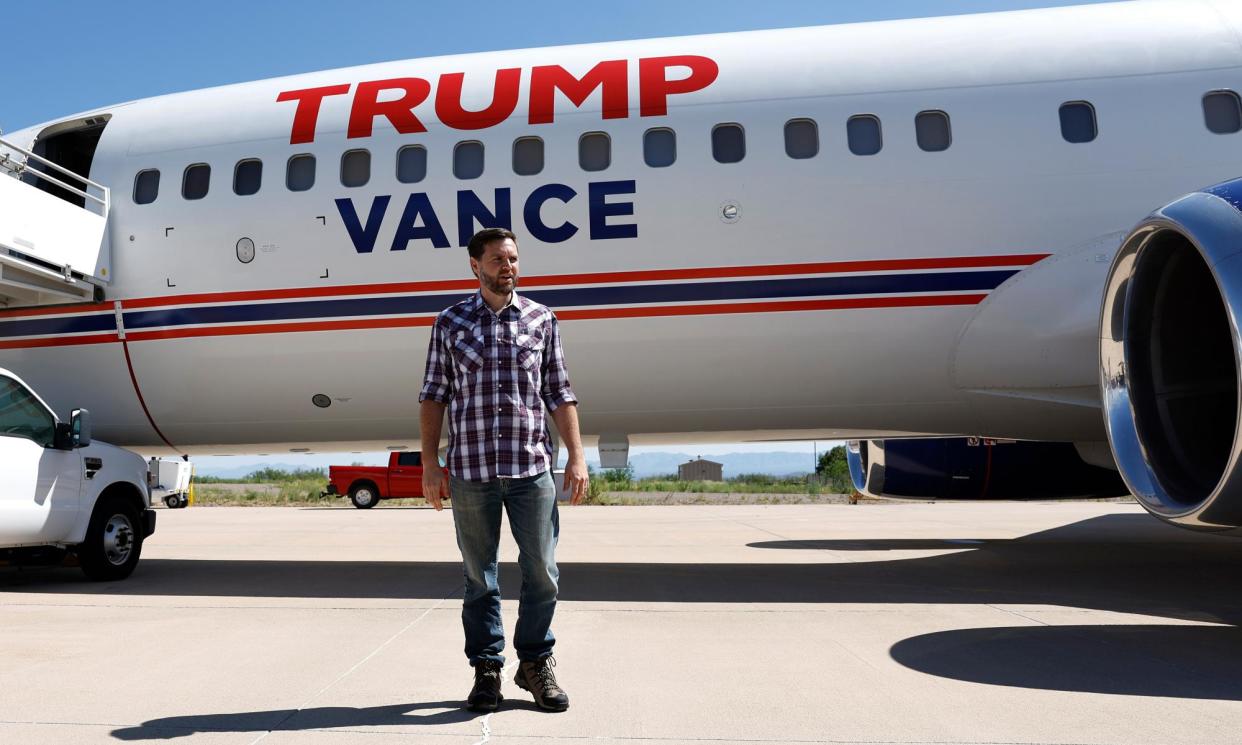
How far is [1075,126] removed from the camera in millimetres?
6957

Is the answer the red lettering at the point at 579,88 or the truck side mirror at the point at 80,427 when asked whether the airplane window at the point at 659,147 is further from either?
the truck side mirror at the point at 80,427

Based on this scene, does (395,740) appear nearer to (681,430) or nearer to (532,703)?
(532,703)

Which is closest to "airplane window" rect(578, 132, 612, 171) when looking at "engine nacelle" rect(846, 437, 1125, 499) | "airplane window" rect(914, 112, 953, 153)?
"airplane window" rect(914, 112, 953, 153)

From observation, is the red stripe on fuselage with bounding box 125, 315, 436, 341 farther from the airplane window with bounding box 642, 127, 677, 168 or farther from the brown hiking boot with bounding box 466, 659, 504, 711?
the brown hiking boot with bounding box 466, 659, 504, 711

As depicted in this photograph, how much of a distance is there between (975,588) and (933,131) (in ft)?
11.0

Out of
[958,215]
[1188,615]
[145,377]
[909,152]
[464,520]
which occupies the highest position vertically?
[909,152]

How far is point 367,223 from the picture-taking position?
7418 mm

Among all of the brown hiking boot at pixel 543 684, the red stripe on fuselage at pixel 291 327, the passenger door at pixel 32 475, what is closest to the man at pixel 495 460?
the brown hiking boot at pixel 543 684

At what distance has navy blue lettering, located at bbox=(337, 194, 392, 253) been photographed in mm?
7398

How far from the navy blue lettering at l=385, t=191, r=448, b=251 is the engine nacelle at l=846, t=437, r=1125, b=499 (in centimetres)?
595

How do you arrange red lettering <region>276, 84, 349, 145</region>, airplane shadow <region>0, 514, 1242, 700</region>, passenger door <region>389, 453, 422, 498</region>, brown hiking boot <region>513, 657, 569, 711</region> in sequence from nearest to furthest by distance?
brown hiking boot <region>513, 657, 569, 711</region> < airplane shadow <region>0, 514, 1242, 700</region> < red lettering <region>276, 84, 349, 145</region> < passenger door <region>389, 453, 422, 498</region>

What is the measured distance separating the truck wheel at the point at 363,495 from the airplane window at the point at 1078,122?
22457 mm

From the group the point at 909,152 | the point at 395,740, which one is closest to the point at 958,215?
the point at 909,152

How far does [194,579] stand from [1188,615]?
7.14m
